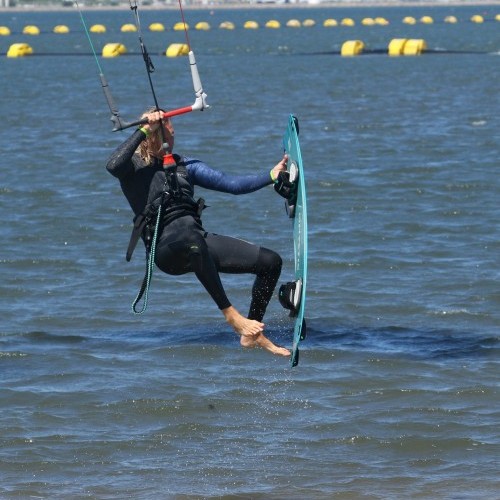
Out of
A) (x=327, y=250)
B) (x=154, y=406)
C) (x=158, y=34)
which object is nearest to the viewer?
(x=154, y=406)

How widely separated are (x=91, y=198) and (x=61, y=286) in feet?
23.1

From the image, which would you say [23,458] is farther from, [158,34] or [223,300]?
[158,34]

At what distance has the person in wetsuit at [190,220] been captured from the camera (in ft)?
33.3

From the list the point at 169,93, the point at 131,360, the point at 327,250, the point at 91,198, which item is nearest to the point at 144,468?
the point at 131,360

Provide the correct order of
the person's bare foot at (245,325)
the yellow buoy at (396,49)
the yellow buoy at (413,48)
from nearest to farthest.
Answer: the person's bare foot at (245,325) < the yellow buoy at (396,49) < the yellow buoy at (413,48)

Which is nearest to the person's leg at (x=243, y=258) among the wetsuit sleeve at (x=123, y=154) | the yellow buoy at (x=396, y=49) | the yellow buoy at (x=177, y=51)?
the wetsuit sleeve at (x=123, y=154)

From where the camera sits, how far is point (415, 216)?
2136 centimetres

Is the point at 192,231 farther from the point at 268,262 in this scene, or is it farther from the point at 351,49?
the point at 351,49

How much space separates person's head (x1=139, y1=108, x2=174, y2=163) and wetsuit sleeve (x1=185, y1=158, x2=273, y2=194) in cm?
30

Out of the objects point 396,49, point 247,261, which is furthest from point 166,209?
point 396,49

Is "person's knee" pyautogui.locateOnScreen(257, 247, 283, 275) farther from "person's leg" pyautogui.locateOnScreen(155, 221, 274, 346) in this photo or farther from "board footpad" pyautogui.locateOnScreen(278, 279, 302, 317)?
"person's leg" pyautogui.locateOnScreen(155, 221, 274, 346)

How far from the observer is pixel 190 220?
10281mm

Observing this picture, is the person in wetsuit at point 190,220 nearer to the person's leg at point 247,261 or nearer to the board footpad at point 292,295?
the person's leg at point 247,261

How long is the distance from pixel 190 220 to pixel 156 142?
62cm
